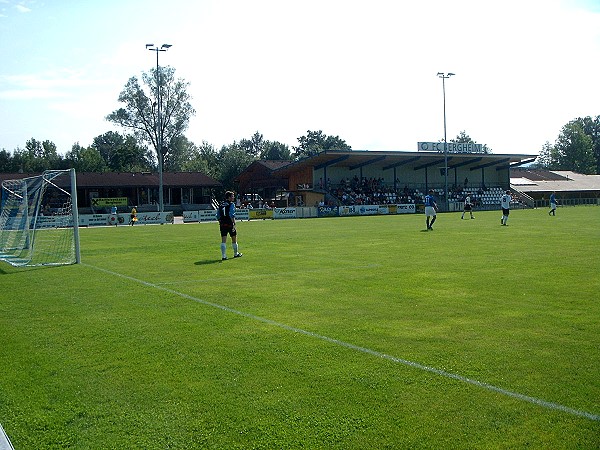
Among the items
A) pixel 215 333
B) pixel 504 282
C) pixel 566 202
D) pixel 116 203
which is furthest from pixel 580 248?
pixel 566 202

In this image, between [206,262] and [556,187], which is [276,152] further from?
[206,262]

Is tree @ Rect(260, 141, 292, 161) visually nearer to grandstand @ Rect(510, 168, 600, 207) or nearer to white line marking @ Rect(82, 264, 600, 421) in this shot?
grandstand @ Rect(510, 168, 600, 207)

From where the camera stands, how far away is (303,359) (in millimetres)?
7148

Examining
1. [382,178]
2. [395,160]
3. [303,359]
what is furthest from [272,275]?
[382,178]

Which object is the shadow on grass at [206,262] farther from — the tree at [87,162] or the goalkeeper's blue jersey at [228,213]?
the tree at [87,162]

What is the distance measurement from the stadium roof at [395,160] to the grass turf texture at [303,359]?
52.8 m

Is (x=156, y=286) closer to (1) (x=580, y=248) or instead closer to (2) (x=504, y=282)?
(2) (x=504, y=282)

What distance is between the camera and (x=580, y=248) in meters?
19.0

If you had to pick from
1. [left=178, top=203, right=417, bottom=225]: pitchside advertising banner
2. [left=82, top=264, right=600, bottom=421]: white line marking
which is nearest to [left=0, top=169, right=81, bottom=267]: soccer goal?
[left=82, top=264, right=600, bottom=421]: white line marking

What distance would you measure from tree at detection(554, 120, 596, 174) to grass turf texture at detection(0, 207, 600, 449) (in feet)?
455

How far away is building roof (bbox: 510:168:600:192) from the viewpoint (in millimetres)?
91000

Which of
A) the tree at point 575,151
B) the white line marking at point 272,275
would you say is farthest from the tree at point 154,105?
the tree at point 575,151

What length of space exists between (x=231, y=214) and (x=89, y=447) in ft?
45.6

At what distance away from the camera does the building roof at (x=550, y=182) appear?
91000 mm
